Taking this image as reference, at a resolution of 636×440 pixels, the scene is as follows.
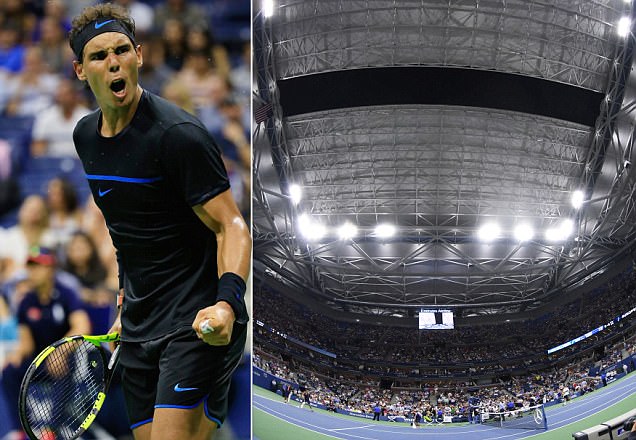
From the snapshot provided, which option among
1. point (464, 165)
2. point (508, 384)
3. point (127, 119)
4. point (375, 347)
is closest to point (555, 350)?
point (508, 384)

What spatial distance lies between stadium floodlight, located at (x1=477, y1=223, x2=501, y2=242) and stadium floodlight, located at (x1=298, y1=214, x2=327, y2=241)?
158 inches

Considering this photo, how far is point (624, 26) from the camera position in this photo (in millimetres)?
10477

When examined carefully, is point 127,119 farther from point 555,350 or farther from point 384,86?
point 555,350

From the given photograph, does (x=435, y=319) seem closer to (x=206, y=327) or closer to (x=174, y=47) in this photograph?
(x=174, y=47)

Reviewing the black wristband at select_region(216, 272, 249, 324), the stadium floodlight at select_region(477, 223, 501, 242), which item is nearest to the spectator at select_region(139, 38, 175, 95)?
the black wristband at select_region(216, 272, 249, 324)

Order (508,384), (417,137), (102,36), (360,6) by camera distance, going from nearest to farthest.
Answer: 1. (102,36)
2. (360,6)
3. (417,137)
4. (508,384)

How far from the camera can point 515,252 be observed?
17203 mm

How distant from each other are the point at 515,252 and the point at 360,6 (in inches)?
360

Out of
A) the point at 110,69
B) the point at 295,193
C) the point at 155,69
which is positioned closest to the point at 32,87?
the point at 155,69

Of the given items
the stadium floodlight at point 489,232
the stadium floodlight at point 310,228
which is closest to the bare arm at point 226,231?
the stadium floodlight at point 310,228

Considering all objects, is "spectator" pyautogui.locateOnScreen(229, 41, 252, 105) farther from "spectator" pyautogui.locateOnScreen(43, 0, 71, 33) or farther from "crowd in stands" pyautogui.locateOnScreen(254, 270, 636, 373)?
"crowd in stands" pyautogui.locateOnScreen(254, 270, 636, 373)

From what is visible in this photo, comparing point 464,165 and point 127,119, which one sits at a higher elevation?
point 464,165

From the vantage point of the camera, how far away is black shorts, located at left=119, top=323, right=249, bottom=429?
5.16 feet

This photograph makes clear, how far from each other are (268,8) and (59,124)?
22.5 feet
